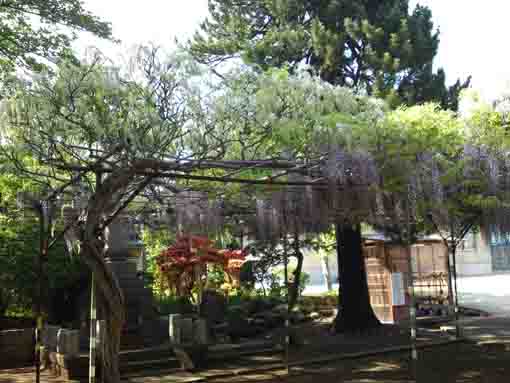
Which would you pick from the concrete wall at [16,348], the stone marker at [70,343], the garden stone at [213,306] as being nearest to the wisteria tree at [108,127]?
the stone marker at [70,343]

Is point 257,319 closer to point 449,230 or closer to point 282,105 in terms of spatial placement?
point 449,230

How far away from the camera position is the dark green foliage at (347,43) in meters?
11.1

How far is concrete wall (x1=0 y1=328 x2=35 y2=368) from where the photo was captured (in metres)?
9.45

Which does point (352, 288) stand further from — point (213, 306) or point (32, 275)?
point (32, 275)

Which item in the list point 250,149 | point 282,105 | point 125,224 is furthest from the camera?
point 125,224

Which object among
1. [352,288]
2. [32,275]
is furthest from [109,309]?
[352,288]

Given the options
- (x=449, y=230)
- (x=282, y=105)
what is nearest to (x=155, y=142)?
(x=282, y=105)

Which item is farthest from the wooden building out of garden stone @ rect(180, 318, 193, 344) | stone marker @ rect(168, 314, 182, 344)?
stone marker @ rect(168, 314, 182, 344)

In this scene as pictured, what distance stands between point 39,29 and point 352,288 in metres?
7.25

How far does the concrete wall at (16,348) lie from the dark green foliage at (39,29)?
427 centimetres

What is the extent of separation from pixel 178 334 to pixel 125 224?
9.96 feet

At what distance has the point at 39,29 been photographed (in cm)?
931

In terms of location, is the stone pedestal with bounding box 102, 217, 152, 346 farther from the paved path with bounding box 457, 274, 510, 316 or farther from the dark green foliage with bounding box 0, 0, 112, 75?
the paved path with bounding box 457, 274, 510, 316

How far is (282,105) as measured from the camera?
6.55m
